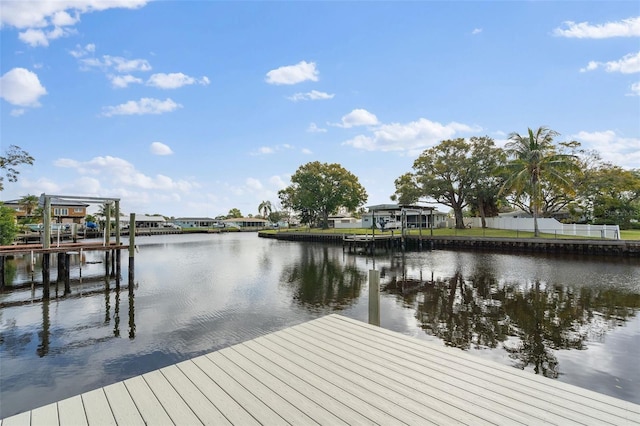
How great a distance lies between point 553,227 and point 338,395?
35.1m

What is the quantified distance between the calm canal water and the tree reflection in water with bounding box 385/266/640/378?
0.04 meters

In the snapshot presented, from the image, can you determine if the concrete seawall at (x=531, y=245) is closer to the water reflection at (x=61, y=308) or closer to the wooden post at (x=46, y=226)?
the water reflection at (x=61, y=308)

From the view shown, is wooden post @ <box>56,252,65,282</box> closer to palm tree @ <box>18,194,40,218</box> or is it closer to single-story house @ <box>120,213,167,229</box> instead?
palm tree @ <box>18,194,40,218</box>

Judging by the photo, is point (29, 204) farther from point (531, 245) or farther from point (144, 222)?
point (531, 245)

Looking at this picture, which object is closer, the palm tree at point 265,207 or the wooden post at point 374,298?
the wooden post at point 374,298

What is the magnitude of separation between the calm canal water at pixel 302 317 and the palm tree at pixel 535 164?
39.2 feet

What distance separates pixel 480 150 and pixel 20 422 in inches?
1642

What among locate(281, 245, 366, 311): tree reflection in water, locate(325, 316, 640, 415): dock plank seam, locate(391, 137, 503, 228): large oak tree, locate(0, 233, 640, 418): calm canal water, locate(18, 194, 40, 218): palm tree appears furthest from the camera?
locate(18, 194, 40, 218): palm tree

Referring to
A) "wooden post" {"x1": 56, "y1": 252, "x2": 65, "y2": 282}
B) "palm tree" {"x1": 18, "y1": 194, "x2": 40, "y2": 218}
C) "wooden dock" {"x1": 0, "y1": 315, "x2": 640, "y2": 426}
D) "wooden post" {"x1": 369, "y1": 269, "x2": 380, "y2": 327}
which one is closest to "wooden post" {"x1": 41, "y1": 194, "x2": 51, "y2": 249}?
"wooden post" {"x1": 56, "y1": 252, "x2": 65, "y2": 282}

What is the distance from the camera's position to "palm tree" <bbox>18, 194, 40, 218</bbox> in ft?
152

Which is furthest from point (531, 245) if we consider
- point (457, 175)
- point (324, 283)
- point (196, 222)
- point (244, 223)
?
point (196, 222)

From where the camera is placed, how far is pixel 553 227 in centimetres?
3011

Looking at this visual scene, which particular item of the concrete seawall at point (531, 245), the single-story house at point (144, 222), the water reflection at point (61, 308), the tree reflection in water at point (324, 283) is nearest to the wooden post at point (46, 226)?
the water reflection at point (61, 308)

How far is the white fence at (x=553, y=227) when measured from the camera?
23.3m
